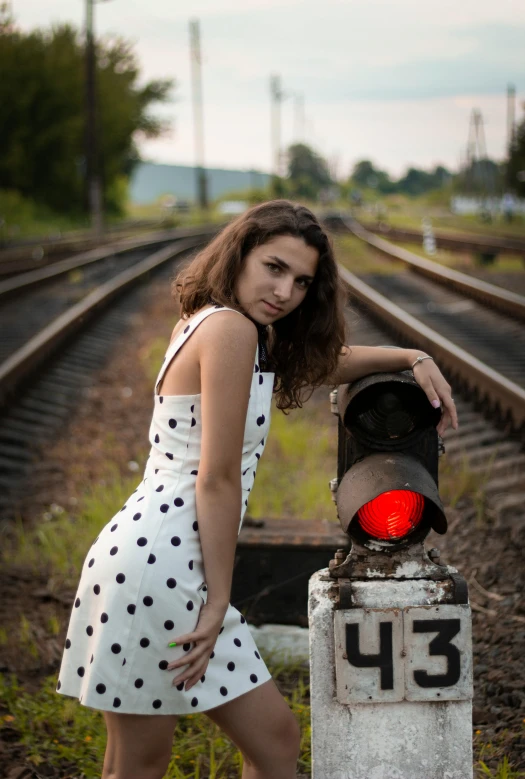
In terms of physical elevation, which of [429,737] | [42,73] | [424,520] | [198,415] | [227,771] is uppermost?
[42,73]

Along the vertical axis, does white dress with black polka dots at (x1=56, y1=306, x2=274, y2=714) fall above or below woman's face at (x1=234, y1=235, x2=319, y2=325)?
below

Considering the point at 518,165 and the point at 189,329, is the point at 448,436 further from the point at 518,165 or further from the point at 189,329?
the point at 518,165

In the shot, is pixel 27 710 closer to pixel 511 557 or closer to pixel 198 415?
pixel 198 415

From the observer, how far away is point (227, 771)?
2.65m

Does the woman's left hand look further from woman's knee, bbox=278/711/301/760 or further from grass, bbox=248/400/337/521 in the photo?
grass, bbox=248/400/337/521

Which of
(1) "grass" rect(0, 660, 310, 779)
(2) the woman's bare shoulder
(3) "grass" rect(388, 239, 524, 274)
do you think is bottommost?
(1) "grass" rect(0, 660, 310, 779)

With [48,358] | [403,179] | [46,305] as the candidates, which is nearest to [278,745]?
[48,358]

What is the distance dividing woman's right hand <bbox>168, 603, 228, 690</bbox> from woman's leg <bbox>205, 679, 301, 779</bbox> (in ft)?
0.42

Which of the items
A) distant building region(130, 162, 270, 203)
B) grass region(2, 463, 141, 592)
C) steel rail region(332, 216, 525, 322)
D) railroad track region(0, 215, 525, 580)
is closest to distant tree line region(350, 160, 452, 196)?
distant building region(130, 162, 270, 203)

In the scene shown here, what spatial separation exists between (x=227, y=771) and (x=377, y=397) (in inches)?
52.1

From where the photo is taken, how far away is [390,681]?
1.92 meters

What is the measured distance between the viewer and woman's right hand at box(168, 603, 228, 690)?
6.10 feet

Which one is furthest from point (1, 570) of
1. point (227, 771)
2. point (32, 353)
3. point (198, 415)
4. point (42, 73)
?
point (42, 73)

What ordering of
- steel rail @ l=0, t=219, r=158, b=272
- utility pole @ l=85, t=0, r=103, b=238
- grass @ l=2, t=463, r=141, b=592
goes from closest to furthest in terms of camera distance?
A: grass @ l=2, t=463, r=141, b=592
steel rail @ l=0, t=219, r=158, b=272
utility pole @ l=85, t=0, r=103, b=238
